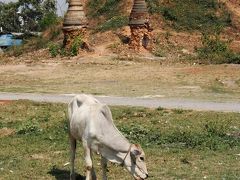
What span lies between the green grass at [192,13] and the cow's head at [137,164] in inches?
1347

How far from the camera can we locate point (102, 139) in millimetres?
8109

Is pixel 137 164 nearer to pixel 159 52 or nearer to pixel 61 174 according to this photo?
pixel 61 174

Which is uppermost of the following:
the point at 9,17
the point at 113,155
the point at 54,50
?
the point at 113,155

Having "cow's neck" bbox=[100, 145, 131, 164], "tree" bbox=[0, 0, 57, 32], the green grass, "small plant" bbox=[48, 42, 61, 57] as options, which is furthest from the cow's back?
"tree" bbox=[0, 0, 57, 32]

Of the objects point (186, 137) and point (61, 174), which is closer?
point (61, 174)

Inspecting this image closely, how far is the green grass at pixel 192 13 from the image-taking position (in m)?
41.9

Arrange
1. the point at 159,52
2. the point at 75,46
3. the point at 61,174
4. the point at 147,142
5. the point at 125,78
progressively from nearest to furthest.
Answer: the point at 61,174 < the point at 147,142 < the point at 125,78 < the point at 75,46 < the point at 159,52

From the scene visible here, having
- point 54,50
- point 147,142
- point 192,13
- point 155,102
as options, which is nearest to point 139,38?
point 54,50

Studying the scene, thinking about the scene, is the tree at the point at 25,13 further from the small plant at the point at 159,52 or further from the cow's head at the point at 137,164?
the cow's head at the point at 137,164

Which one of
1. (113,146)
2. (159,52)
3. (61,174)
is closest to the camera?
(113,146)

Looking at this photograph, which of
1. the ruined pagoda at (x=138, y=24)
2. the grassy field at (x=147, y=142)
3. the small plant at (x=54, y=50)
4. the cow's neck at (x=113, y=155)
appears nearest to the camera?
the cow's neck at (x=113, y=155)

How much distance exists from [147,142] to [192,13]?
32.3 m

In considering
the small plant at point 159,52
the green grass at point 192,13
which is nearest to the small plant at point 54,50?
the small plant at point 159,52

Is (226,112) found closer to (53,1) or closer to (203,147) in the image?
(203,147)
